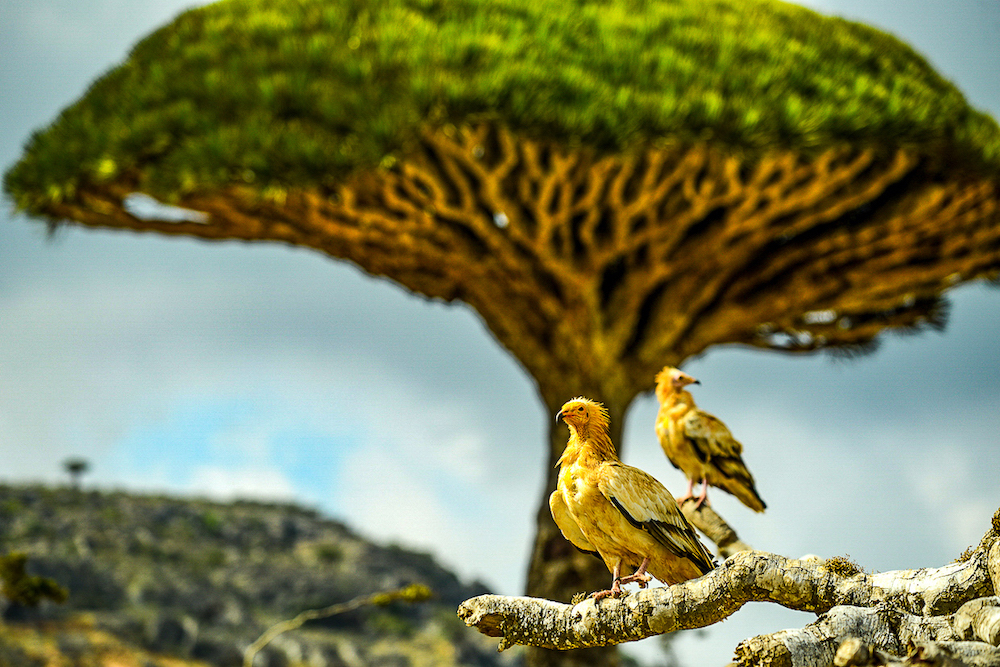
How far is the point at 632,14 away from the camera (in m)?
6.54

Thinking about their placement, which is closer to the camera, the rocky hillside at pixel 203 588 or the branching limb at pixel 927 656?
the branching limb at pixel 927 656

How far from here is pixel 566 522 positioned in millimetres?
2254

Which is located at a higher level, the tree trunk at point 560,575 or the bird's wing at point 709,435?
the tree trunk at point 560,575

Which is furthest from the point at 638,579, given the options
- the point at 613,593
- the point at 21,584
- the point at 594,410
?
the point at 21,584

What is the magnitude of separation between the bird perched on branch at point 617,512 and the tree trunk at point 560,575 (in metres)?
4.07

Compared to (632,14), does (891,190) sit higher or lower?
lower

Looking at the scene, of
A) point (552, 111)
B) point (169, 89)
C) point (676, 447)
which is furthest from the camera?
point (169, 89)

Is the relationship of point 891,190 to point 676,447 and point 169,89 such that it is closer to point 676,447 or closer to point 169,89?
point 676,447

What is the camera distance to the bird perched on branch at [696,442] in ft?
10.00

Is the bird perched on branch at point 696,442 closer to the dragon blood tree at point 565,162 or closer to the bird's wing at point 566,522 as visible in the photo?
the bird's wing at point 566,522

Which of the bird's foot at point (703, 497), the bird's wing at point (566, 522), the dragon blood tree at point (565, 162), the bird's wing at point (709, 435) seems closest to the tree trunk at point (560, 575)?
the dragon blood tree at point (565, 162)

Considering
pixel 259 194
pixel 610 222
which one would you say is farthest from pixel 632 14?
pixel 259 194

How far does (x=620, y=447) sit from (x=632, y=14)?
3.51 meters

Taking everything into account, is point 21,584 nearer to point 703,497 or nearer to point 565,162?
point 565,162
